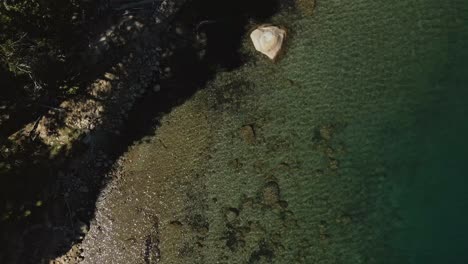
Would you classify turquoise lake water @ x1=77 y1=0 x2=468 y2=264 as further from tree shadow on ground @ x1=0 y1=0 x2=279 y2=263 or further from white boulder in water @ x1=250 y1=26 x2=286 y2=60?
tree shadow on ground @ x1=0 y1=0 x2=279 y2=263

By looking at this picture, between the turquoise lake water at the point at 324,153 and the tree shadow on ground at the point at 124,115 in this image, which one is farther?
the tree shadow on ground at the point at 124,115

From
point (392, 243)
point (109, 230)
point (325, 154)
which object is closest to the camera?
point (392, 243)

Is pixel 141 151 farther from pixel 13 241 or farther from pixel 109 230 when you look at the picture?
pixel 13 241

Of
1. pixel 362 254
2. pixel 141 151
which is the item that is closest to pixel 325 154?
pixel 362 254

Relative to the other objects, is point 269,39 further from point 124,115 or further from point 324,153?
point 124,115

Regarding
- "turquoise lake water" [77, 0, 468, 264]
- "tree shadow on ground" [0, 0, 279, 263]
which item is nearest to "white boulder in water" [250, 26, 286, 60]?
"turquoise lake water" [77, 0, 468, 264]

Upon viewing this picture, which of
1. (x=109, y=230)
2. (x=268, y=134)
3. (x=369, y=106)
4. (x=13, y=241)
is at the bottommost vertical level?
(x=13, y=241)

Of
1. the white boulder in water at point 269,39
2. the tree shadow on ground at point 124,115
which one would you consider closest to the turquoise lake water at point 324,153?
the white boulder in water at point 269,39

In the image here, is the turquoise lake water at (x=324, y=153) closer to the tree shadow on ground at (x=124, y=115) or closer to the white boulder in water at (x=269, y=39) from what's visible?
the white boulder in water at (x=269, y=39)

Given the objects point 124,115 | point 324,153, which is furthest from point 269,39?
point 124,115
